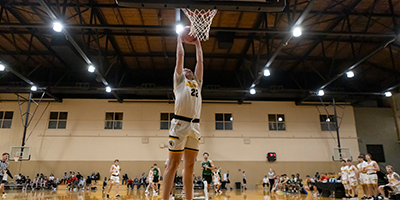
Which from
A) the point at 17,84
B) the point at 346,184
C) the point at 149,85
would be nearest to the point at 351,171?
the point at 346,184

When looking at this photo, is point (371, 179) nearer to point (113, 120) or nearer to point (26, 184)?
point (113, 120)

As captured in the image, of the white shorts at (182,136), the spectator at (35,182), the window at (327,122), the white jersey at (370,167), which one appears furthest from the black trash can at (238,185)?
the white shorts at (182,136)

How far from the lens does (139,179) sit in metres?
21.0

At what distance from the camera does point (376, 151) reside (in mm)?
23656

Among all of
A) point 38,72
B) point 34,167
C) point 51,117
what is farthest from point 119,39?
point 34,167

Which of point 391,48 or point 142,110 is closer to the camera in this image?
point 391,48

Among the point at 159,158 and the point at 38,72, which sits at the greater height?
Result: the point at 38,72

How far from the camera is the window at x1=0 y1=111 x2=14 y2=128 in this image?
2194 cm

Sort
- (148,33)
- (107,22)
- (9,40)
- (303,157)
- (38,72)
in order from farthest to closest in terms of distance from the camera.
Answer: (303,157), (38,72), (9,40), (148,33), (107,22)

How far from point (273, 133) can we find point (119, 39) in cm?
1450

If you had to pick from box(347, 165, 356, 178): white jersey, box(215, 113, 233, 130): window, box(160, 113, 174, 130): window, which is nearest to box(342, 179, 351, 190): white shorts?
box(347, 165, 356, 178): white jersey

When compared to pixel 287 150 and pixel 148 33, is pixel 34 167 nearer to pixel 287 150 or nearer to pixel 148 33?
pixel 148 33

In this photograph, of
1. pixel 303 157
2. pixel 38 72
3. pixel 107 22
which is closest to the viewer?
pixel 107 22

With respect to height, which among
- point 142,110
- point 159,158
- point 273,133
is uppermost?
point 142,110
